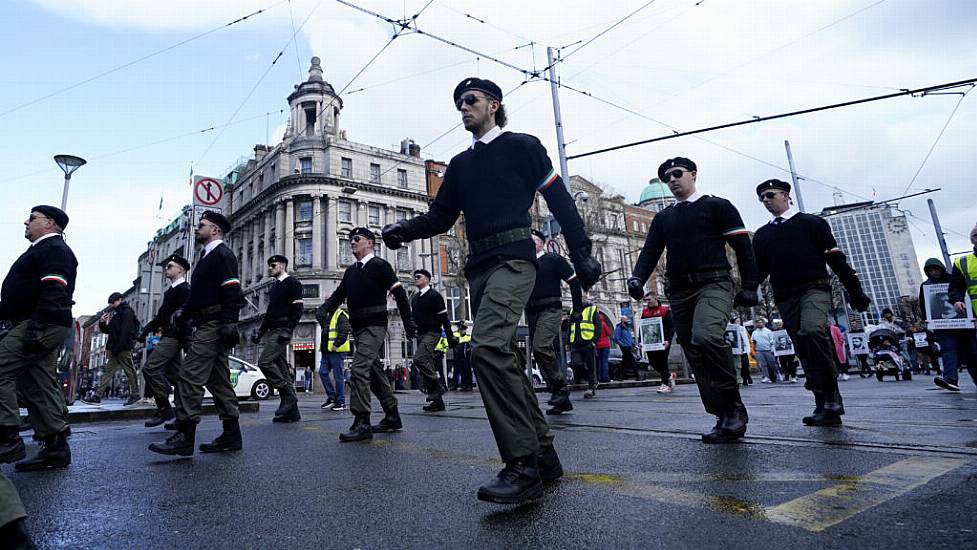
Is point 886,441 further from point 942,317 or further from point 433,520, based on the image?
point 942,317

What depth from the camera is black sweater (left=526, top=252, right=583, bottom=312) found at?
6848 millimetres

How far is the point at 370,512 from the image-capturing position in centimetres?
232

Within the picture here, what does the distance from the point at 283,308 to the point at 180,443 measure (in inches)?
135

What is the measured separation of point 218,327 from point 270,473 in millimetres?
1916

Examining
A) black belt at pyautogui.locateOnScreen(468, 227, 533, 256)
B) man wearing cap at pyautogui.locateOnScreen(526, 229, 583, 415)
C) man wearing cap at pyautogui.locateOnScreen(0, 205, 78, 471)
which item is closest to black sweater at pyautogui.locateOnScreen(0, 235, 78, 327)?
man wearing cap at pyautogui.locateOnScreen(0, 205, 78, 471)

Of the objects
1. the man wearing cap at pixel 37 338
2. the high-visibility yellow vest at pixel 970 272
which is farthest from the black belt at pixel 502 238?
the high-visibility yellow vest at pixel 970 272

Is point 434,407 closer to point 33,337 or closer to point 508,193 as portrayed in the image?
point 33,337

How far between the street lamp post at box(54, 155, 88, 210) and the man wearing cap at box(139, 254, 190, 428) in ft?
31.8

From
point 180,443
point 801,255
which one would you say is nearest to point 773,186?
point 801,255

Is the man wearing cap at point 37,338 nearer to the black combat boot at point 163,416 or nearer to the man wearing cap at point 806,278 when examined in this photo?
the black combat boot at point 163,416

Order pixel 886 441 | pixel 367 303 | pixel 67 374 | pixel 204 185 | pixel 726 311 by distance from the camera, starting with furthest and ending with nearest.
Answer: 1. pixel 67 374
2. pixel 204 185
3. pixel 367 303
4. pixel 726 311
5. pixel 886 441

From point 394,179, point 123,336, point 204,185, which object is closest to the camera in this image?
point 123,336

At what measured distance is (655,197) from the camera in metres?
63.5

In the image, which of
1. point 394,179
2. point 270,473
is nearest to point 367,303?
point 270,473
